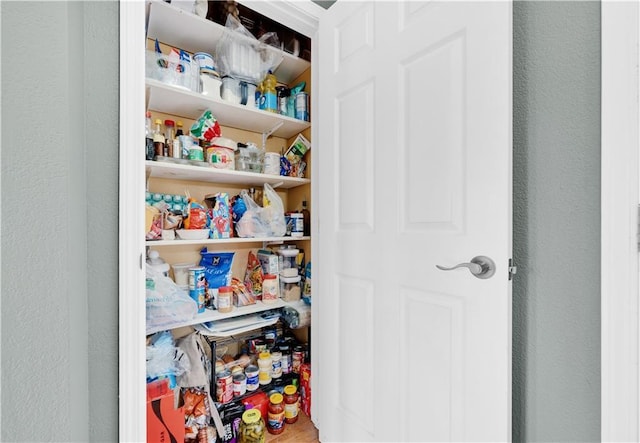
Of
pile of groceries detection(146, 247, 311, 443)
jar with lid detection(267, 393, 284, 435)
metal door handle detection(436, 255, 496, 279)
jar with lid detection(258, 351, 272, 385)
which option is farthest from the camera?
jar with lid detection(258, 351, 272, 385)

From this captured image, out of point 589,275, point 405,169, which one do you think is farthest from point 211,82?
point 589,275

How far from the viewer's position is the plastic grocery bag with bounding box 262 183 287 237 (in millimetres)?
1657

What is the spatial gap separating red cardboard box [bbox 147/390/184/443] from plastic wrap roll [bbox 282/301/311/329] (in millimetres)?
642

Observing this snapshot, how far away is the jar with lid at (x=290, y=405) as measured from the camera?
61.2 inches

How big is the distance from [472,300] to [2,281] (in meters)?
1.00

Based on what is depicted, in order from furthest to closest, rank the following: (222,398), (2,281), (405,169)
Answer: (222,398) → (405,169) → (2,281)

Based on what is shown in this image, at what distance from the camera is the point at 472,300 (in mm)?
804

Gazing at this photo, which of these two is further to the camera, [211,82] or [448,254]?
[211,82]

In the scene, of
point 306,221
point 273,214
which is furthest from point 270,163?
point 306,221

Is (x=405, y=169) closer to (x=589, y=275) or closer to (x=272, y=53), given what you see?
(x=589, y=275)

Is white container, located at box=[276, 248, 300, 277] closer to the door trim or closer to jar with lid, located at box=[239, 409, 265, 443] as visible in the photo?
jar with lid, located at box=[239, 409, 265, 443]

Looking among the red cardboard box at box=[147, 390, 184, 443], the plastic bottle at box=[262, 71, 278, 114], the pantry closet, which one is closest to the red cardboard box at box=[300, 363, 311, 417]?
the pantry closet

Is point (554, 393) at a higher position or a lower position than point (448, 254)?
lower

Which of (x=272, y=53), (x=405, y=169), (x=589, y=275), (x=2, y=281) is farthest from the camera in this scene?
(x=272, y=53)
